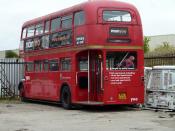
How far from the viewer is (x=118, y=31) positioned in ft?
63.9

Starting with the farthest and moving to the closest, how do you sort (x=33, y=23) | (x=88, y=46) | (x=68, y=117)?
(x=33, y=23)
(x=88, y=46)
(x=68, y=117)

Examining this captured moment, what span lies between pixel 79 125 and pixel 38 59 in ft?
31.1

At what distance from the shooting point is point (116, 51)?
19.6 m

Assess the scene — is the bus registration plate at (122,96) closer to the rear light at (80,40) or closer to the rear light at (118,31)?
the rear light at (118,31)

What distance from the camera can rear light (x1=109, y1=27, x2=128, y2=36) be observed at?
1938 cm

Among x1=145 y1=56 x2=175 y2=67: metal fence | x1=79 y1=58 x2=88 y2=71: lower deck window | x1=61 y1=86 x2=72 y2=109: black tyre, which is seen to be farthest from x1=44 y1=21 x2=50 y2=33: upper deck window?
x1=145 y1=56 x2=175 y2=67: metal fence

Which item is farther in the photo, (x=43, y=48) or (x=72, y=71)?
(x=43, y=48)

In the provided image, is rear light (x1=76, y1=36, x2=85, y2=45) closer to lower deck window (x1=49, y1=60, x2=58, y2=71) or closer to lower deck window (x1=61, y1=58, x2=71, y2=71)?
lower deck window (x1=61, y1=58, x2=71, y2=71)

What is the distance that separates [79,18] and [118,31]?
1.70m

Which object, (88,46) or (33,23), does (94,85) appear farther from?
(33,23)

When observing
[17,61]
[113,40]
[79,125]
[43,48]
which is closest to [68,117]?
[79,125]

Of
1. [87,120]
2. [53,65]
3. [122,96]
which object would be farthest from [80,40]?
[87,120]

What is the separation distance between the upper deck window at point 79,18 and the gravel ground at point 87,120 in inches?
135

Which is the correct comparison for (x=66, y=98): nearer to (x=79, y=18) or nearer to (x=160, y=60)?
(x=79, y=18)
